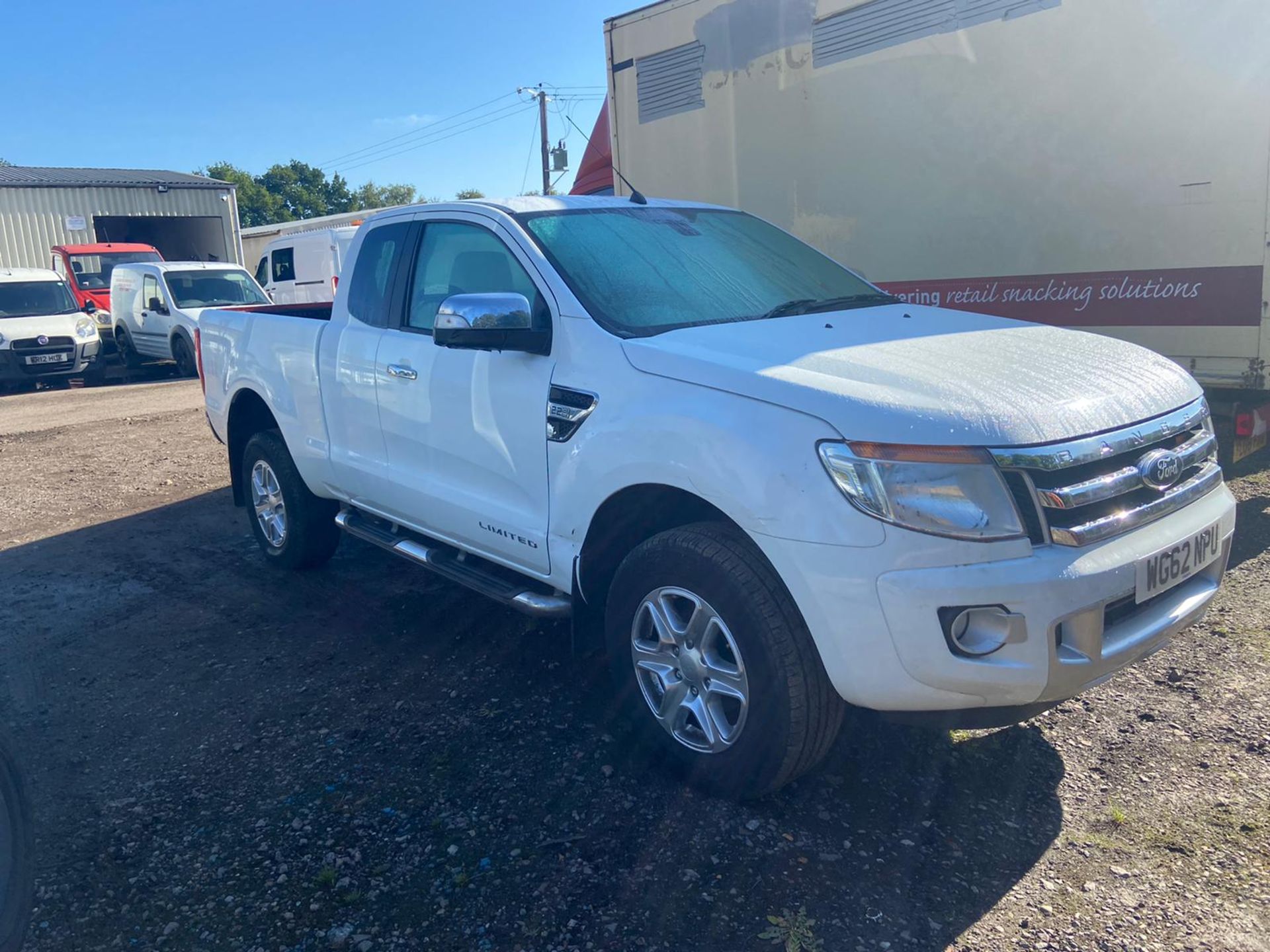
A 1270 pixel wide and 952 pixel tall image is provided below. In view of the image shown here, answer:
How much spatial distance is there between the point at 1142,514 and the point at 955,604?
0.72m

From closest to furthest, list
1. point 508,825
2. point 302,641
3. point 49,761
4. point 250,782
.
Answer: point 508,825 < point 250,782 < point 49,761 < point 302,641

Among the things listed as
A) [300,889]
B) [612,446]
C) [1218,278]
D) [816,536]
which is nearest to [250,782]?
[300,889]

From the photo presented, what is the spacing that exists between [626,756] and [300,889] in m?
1.15

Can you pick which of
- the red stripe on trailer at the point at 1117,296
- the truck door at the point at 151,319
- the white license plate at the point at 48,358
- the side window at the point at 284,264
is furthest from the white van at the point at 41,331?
the red stripe on trailer at the point at 1117,296

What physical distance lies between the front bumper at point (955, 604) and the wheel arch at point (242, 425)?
4049mm

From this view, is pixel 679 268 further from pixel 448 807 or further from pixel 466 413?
pixel 448 807

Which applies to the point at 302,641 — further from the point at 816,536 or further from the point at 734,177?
the point at 734,177

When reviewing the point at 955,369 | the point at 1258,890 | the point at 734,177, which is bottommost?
the point at 1258,890

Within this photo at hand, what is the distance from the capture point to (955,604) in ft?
8.41

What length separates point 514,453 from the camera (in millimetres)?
3771

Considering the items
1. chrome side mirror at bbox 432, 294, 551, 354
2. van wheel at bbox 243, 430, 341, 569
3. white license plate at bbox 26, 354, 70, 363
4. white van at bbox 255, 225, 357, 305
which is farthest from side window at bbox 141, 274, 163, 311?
chrome side mirror at bbox 432, 294, 551, 354

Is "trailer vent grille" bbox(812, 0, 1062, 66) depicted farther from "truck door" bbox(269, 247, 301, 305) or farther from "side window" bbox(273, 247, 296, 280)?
"side window" bbox(273, 247, 296, 280)

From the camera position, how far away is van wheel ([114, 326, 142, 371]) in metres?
18.3

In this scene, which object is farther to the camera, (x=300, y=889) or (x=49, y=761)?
(x=49, y=761)
